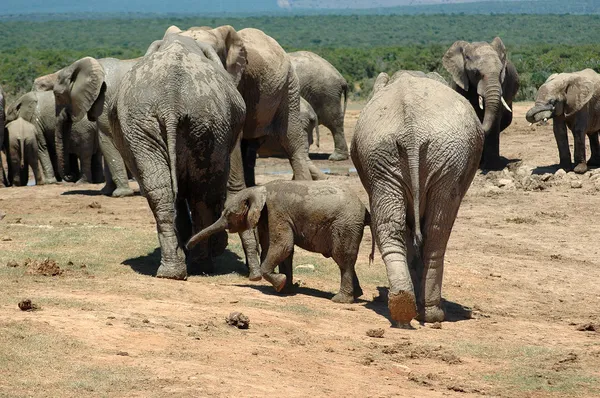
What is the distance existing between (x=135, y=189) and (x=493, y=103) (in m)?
6.41

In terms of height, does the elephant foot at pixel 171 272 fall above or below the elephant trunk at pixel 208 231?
below

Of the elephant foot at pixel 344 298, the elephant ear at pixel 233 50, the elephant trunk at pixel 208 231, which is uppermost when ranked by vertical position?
the elephant ear at pixel 233 50

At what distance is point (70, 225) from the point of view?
13.3 m

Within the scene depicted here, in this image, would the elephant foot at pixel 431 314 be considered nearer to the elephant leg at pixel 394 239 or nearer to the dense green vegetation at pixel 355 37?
the elephant leg at pixel 394 239

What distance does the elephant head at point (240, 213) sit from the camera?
31.4 feet

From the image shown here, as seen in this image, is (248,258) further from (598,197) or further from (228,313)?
(598,197)

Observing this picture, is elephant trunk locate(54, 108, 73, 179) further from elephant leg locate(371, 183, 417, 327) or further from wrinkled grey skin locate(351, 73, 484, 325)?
elephant leg locate(371, 183, 417, 327)

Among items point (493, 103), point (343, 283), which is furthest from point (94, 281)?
point (493, 103)

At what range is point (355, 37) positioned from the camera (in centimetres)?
12456

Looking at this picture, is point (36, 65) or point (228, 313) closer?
point (228, 313)

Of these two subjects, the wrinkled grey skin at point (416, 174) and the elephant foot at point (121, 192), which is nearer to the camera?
the wrinkled grey skin at point (416, 174)

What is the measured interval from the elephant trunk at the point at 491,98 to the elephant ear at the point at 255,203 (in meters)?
10.3

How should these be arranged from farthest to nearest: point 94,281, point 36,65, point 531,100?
point 36,65
point 531,100
point 94,281

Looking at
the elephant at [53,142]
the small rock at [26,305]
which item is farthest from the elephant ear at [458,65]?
the small rock at [26,305]
